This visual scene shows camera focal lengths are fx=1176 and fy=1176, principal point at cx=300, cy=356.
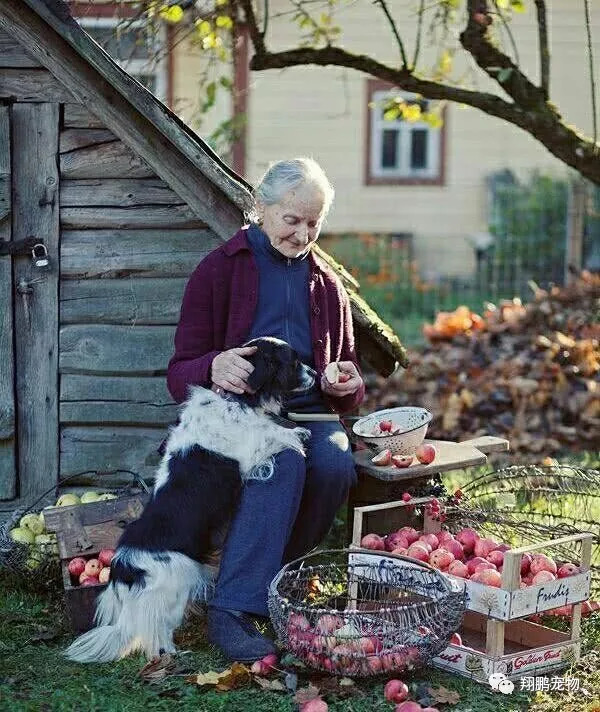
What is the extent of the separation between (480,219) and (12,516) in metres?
13.1

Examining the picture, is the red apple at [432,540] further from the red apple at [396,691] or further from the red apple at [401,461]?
the red apple at [396,691]

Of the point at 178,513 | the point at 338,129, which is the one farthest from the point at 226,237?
the point at 338,129

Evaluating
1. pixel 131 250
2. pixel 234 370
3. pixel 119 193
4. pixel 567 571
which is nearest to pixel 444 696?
pixel 567 571

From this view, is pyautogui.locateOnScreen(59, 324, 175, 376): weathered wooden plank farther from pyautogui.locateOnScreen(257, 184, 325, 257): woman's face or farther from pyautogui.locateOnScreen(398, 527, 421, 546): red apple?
pyautogui.locateOnScreen(398, 527, 421, 546): red apple

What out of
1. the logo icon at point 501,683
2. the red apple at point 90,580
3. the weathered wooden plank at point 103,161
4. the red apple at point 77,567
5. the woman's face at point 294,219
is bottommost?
the logo icon at point 501,683

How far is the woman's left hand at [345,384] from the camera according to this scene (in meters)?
4.60

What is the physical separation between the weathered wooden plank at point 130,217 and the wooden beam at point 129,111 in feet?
0.35

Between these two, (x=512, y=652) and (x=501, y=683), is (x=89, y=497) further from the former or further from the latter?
(x=501, y=683)

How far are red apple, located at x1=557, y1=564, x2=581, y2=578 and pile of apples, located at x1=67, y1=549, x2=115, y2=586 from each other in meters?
1.70

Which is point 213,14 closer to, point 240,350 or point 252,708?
point 240,350

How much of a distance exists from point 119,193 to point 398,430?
1689mm

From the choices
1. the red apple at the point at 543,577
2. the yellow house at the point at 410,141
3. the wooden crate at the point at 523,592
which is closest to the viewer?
the wooden crate at the point at 523,592

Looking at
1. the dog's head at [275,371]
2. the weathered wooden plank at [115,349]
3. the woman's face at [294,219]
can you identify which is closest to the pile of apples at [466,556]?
the dog's head at [275,371]

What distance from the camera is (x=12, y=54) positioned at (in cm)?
520
